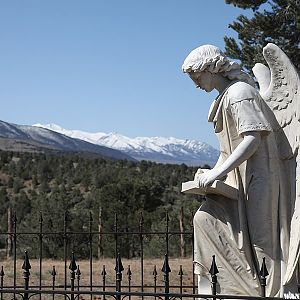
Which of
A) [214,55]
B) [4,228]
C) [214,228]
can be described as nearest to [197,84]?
[214,55]

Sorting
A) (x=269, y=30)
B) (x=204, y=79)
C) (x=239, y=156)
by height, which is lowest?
(x=239, y=156)

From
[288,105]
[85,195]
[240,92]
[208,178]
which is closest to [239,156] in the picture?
[208,178]

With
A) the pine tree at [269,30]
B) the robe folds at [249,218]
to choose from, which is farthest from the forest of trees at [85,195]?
the robe folds at [249,218]

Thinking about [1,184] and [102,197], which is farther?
[1,184]

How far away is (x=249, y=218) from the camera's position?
4.61m

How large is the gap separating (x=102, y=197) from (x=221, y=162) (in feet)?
48.5

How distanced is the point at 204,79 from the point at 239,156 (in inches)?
25.7

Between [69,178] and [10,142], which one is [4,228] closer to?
[69,178]

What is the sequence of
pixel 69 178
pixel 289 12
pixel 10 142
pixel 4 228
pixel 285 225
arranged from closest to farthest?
pixel 285 225
pixel 289 12
pixel 4 228
pixel 69 178
pixel 10 142

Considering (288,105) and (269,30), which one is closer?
(288,105)

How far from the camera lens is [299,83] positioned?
4605 millimetres

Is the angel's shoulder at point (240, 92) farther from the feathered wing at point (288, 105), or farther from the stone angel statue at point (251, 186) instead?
the feathered wing at point (288, 105)

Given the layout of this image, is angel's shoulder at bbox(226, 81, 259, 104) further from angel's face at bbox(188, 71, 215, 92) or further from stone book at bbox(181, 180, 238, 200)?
stone book at bbox(181, 180, 238, 200)

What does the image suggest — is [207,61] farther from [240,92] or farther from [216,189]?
[216,189]
